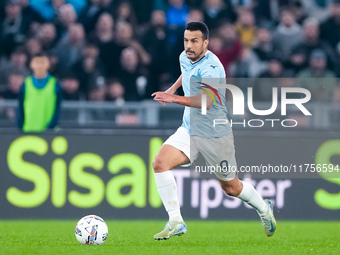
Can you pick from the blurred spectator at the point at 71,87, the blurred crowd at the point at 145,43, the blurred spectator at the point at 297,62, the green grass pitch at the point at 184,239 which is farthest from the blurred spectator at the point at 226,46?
the green grass pitch at the point at 184,239

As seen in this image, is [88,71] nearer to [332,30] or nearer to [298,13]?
[298,13]

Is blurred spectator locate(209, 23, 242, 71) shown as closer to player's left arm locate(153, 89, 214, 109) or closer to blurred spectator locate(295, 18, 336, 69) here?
blurred spectator locate(295, 18, 336, 69)

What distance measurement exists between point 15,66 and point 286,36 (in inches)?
170

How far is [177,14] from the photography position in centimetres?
1235

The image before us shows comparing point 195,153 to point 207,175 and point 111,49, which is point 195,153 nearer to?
point 207,175

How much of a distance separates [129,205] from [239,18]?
420 cm

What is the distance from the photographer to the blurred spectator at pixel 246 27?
12.4 meters

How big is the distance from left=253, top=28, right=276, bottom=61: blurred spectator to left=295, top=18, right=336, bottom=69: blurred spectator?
1.53 feet

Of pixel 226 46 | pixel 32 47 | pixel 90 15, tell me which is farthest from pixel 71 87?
pixel 226 46

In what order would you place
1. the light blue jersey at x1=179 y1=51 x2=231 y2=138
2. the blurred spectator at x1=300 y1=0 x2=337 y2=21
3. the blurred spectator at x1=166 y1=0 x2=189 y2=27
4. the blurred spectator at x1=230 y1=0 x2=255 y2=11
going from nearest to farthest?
the light blue jersey at x1=179 y1=51 x2=231 y2=138 → the blurred spectator at x1=166 y1=0 x2=189 y2=27 → the blurred spectator at x1=230 y1=0 x2=255 y2=11 → the blurred spectator at x1=300 y1=0 x2=337 y2=21

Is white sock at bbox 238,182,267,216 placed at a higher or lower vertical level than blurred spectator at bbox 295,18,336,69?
lower

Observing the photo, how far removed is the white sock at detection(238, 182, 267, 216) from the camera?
762cm

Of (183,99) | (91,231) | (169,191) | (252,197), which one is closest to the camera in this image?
(183,99)

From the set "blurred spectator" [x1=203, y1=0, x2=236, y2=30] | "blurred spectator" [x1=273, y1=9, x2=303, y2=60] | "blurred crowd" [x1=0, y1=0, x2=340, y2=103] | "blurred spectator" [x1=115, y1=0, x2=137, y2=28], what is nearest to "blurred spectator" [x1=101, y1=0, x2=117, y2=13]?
"blurred crowd" [x1=0, y1=0, x2=340, y2=103]
